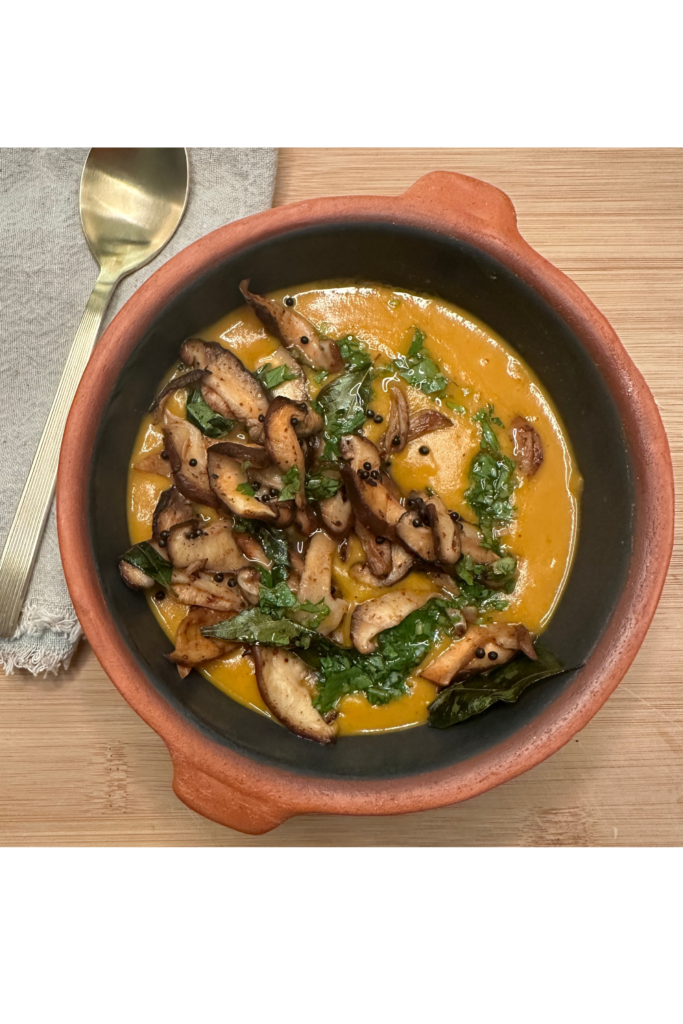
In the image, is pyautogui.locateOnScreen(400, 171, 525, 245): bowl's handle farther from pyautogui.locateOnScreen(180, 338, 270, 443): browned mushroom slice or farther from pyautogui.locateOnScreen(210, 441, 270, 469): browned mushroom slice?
pyautogui.locateOnScreen(210, 441, 270, 469): browned mushroom slice

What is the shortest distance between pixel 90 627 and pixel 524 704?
1.31m

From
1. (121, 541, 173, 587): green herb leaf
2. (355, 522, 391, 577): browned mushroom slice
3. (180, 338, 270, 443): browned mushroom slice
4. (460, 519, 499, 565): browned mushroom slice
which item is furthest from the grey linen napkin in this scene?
(460, 519, 499, 565): browned mushroom slice

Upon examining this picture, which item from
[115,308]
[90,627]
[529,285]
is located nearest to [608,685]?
[529,285]

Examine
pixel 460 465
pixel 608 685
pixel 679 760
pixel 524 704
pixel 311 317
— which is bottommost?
pixel 679 760

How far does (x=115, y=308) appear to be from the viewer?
8.88 feet

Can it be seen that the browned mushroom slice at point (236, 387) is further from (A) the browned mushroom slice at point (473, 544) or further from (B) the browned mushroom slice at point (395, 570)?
(A) the browned mushroom slice at point (473, 544)

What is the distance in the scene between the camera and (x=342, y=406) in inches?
95.5

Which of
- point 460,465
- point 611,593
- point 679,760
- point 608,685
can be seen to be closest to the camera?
point 608,685

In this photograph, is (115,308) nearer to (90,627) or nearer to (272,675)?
(90,627)

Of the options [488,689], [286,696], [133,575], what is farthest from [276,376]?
[488,689]

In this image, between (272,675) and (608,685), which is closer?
(608,685)

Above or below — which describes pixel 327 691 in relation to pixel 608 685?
below

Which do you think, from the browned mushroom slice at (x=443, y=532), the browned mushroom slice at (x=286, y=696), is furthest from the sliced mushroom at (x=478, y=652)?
the browned mushroom slice at (x=286, y=696)

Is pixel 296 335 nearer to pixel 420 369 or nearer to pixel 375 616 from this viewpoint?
pixel 420 369
